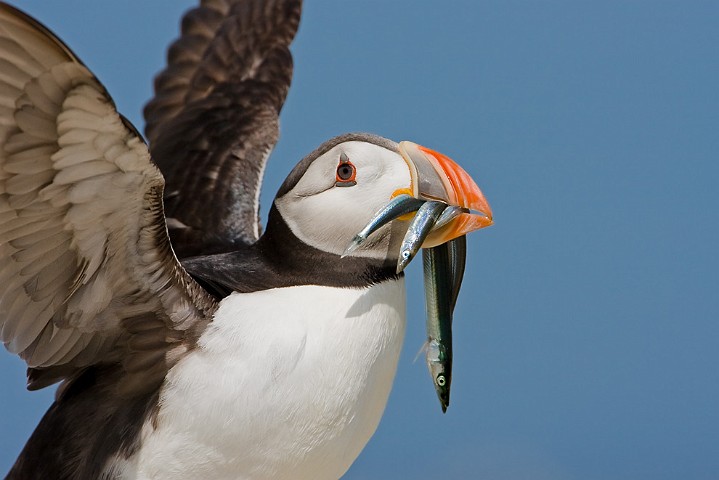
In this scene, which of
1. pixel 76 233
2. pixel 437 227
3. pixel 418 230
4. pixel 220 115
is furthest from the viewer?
pixel 220 115

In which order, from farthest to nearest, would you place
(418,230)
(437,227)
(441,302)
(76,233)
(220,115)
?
(220,115) < (441,302) < (437,227) < (418,230) < (76,233)

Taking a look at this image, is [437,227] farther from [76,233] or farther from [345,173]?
[76,233]

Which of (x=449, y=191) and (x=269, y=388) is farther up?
(x=449, y=191)

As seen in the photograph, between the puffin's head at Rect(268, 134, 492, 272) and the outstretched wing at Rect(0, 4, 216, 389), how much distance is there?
0.48 meters

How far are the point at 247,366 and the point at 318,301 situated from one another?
34 cm

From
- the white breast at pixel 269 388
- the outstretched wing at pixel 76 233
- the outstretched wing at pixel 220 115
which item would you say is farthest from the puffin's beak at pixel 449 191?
the outstretched wing at pixel 220 115

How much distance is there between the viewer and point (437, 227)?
4.02m

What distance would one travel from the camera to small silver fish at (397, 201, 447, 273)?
154 inches

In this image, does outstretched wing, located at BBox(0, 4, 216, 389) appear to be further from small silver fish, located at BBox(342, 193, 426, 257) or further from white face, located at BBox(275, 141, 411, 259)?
small silver fish, located at BBox(342, 193, 426, 257)

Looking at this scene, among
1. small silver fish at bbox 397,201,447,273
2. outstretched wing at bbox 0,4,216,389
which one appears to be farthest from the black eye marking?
outstretched wing at bbox 0,4,216,389

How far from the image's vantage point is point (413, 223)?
12.9 ft

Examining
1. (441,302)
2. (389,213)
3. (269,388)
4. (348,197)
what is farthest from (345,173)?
(269,388)

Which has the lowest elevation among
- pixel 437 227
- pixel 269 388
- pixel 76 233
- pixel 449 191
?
pixel 269 388

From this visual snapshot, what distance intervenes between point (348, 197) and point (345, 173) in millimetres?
84
